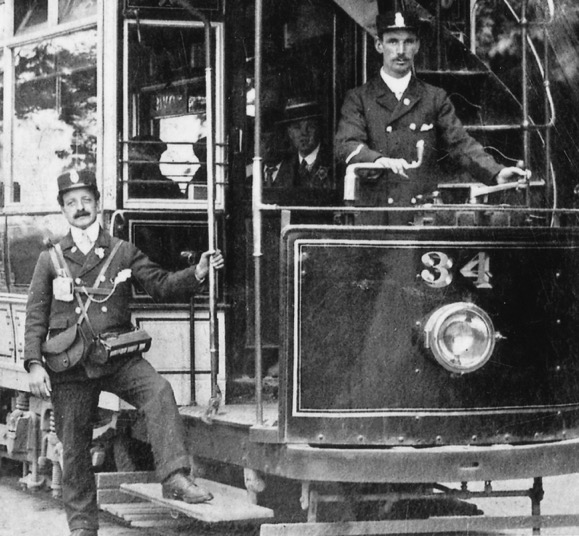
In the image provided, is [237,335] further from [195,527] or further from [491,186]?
[491,186]

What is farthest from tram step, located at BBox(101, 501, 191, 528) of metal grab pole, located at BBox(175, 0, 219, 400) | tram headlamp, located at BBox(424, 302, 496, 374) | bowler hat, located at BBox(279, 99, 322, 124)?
bowler hat, located at BBox(279, 99, 322, 124)

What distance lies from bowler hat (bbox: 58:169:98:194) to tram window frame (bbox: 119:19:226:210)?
0.35 meters

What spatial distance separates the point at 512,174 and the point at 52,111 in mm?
2970

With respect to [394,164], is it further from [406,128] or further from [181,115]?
[181,115]

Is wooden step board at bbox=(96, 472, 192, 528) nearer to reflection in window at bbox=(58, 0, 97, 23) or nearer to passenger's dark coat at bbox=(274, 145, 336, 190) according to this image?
passenger's dark coat at bbox=(274, 145, 336, 190)

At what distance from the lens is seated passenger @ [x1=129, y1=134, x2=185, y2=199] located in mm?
7176

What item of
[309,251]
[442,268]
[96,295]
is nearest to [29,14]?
[96,295]

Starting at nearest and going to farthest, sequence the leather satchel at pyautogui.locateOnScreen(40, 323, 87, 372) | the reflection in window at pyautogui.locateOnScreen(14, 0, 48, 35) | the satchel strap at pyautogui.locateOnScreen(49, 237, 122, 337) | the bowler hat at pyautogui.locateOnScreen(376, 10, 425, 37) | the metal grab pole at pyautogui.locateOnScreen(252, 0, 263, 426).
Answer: the metal grab pole at pyautogui.locateOnScreen(252, 0, 263, 426)
the bowler hat at pyautogui.locateOnScreen(376, 10, 425, 37)
the leather satchel at pyautogui.locateOnScreen(40, 323, 87, 372)
the satchel strap at pyautogui.locateOnScreen(49, 237, 122, 337)
the reflection in window at pyautogui.locateOnScreen(14, 0, 48, 35)

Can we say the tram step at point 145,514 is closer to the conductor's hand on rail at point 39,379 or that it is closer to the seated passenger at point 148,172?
the conductor's hand on rail at point 39,379

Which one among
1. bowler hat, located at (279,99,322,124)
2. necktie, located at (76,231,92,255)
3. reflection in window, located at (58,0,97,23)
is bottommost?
necktie, located at (76,231,92,255)

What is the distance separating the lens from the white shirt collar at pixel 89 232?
6.82 meters

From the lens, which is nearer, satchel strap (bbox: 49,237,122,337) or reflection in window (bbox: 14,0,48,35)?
satchel strap (bbox: 49,237,122,337)

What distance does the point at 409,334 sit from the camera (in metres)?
Result: 6.07

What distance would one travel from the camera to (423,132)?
6.80 meters
